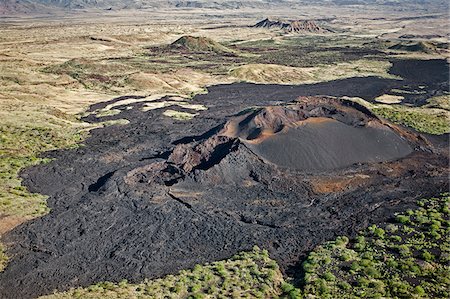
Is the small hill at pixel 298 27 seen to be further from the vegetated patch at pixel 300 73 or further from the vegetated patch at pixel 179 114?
the vegetated patch at pixel 179 114

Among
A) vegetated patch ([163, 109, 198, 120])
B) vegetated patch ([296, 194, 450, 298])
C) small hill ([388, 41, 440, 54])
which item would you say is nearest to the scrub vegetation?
vegetated patch ([296, 194, 450, 298])

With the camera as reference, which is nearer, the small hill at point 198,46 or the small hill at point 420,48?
the small hill at point 420,48

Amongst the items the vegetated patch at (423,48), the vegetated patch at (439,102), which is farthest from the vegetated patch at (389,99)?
the vegetated patch at (423,48)

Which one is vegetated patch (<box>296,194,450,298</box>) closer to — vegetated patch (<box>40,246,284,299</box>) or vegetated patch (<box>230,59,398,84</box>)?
vegetated patch (<box>40,246,284,299</box>)

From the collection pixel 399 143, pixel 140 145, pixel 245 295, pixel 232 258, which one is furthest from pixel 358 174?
pixel 140 145

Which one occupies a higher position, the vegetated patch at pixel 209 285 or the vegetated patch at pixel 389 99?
the vegetated patch at pixel 389 99

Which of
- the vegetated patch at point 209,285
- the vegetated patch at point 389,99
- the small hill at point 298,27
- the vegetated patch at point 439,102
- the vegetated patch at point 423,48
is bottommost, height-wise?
the vegetated patch at point 209,285

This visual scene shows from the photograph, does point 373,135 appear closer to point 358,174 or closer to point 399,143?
point 399,143
